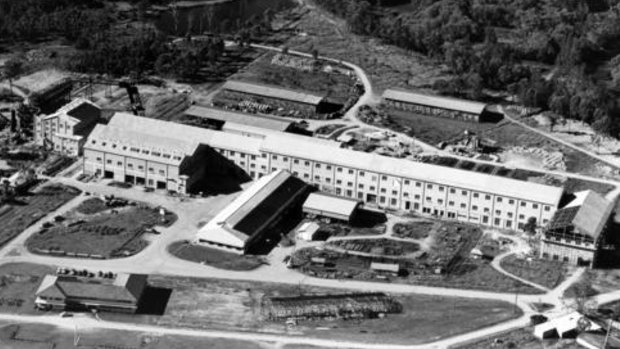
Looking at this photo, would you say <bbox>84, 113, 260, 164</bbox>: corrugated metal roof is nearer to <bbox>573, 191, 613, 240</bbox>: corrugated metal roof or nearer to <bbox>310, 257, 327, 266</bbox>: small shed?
<bbox>310, 257, 327, 266</bbox>: small shed

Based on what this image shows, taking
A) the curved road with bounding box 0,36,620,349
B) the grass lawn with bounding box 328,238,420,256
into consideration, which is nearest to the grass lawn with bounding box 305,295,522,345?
the curved road with bounding box 0,36,620,349

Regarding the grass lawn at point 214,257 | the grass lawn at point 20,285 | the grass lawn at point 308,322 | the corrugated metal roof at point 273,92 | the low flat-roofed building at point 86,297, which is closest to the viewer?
the grass lawn at point 308,322

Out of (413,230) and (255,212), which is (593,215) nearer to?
(413,230)

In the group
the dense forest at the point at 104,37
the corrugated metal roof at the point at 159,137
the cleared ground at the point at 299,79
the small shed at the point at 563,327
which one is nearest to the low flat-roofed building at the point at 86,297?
the corrugated metal roof at the point at 159,137

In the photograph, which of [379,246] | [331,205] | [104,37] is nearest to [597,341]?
[379,246]

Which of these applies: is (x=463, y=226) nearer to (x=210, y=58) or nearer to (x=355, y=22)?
(x=210, y=58)

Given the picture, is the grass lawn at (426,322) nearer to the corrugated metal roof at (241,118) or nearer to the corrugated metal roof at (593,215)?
the corrugated metal roof at (593,215)
